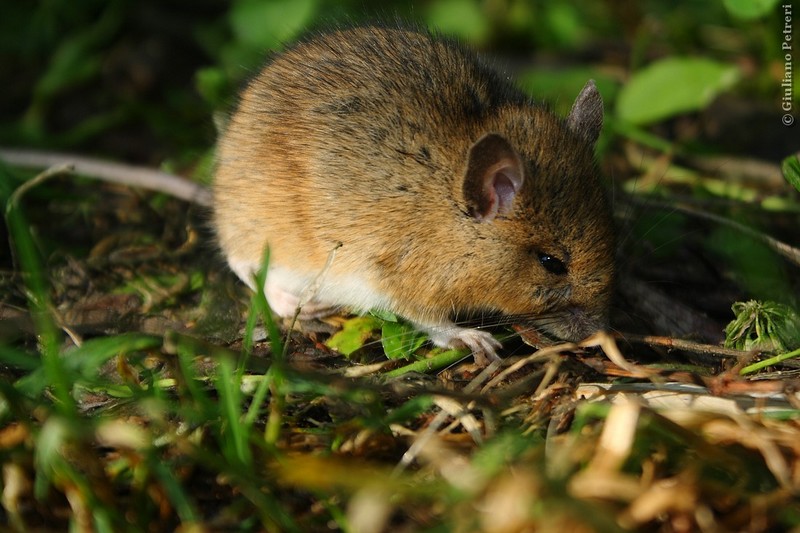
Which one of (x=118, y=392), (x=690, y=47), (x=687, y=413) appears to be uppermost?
(x=690, y=47)

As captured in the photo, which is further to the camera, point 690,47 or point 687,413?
point 690,47

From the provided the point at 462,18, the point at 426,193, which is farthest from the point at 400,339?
the point at 462,18

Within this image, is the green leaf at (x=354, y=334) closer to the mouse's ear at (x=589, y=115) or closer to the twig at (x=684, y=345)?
the twig at (x=684, y=345)

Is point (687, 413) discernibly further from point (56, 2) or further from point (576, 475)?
point (56, 2)

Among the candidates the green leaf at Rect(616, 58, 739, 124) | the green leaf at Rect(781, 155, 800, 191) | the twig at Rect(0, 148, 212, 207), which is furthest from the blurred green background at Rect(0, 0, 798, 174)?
the green leaf at Rect(781, 155, 800, 191)

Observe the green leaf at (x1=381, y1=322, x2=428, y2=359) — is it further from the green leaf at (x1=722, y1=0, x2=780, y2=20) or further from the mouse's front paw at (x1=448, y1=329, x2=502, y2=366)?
the green leaf at (x1=722, y1=0, x2=780, y2=20)

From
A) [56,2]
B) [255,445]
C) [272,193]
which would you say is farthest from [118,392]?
[56,2]
